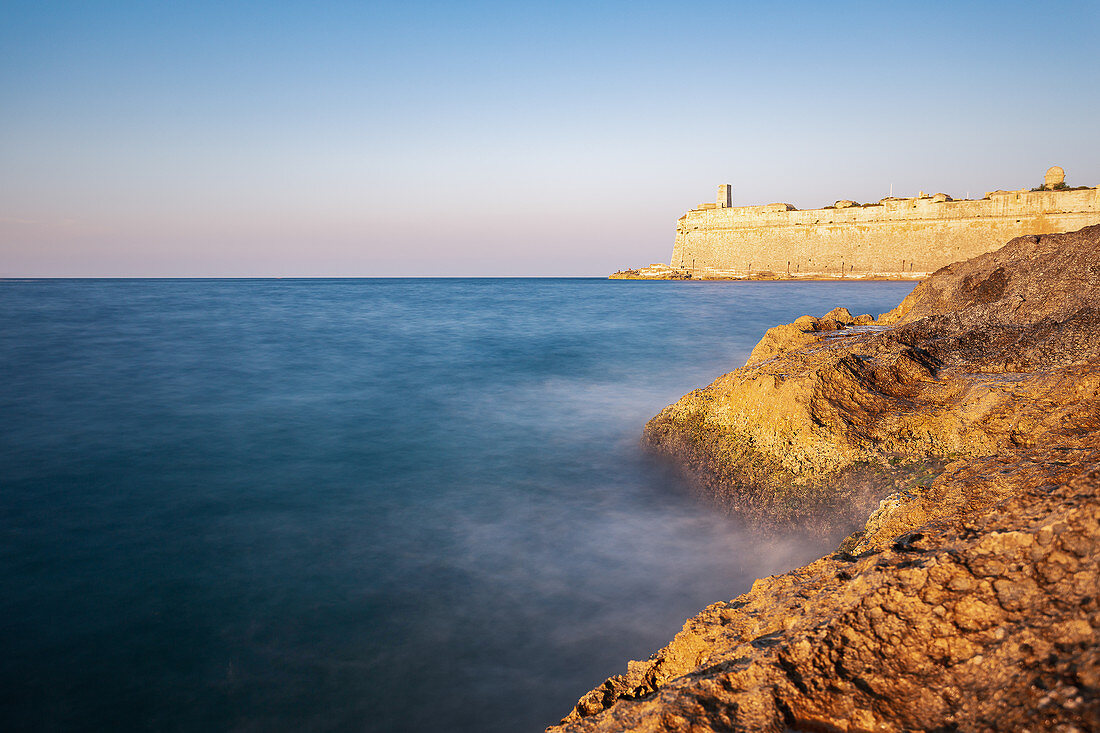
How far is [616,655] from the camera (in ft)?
10.6

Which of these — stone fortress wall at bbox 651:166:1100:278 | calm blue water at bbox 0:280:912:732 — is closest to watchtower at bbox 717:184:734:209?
stone fortress wall at bbox 651:166:1100:278

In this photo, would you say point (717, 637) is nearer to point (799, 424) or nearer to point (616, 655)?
point (616, 655)

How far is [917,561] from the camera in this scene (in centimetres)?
155

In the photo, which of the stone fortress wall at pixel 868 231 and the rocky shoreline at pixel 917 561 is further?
the stone fortress wall at pixel 868 231

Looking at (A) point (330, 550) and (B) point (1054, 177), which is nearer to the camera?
(A) point (330, 550)

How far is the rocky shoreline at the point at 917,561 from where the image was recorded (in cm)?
119

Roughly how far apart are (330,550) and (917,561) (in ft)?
13.5

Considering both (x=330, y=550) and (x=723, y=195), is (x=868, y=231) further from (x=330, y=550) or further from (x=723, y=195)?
(x=330, y=550)

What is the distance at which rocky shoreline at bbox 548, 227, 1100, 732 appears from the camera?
1.19 metres

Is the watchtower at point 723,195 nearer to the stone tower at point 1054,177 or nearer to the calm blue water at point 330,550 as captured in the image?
the stone tower at point 1054,177

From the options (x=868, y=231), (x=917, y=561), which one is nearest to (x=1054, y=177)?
(x=868, y=231)

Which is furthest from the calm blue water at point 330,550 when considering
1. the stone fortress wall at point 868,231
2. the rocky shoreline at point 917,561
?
the stone fortress wall at point 868,231

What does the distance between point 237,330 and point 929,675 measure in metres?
16.5

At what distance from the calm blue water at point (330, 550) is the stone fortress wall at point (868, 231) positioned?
121ft
